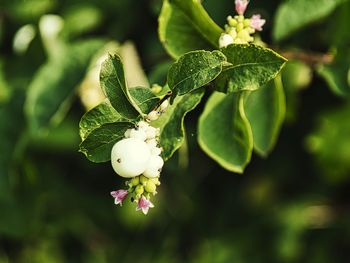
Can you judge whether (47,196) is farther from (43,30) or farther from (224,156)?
(224,156)

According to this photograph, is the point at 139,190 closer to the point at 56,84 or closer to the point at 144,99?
the point at 144,99

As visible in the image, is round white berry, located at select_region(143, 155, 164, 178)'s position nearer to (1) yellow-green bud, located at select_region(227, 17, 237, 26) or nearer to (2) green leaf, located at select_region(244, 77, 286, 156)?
(1) yellow-green bud, located at select_region(227, 17, 237, 26)

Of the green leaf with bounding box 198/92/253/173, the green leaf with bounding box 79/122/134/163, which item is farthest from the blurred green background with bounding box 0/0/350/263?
the green leaf with bounding box 79/122/134/163

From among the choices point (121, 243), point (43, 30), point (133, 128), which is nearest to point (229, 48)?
point (133, 128)

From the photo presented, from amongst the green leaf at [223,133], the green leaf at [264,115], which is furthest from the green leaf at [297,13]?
the green leaf at [223,133]

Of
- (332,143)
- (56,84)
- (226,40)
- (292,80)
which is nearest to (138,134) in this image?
(226,40)

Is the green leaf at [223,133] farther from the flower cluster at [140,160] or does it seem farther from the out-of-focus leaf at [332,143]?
the out-of-focus leaf at [332,143]
